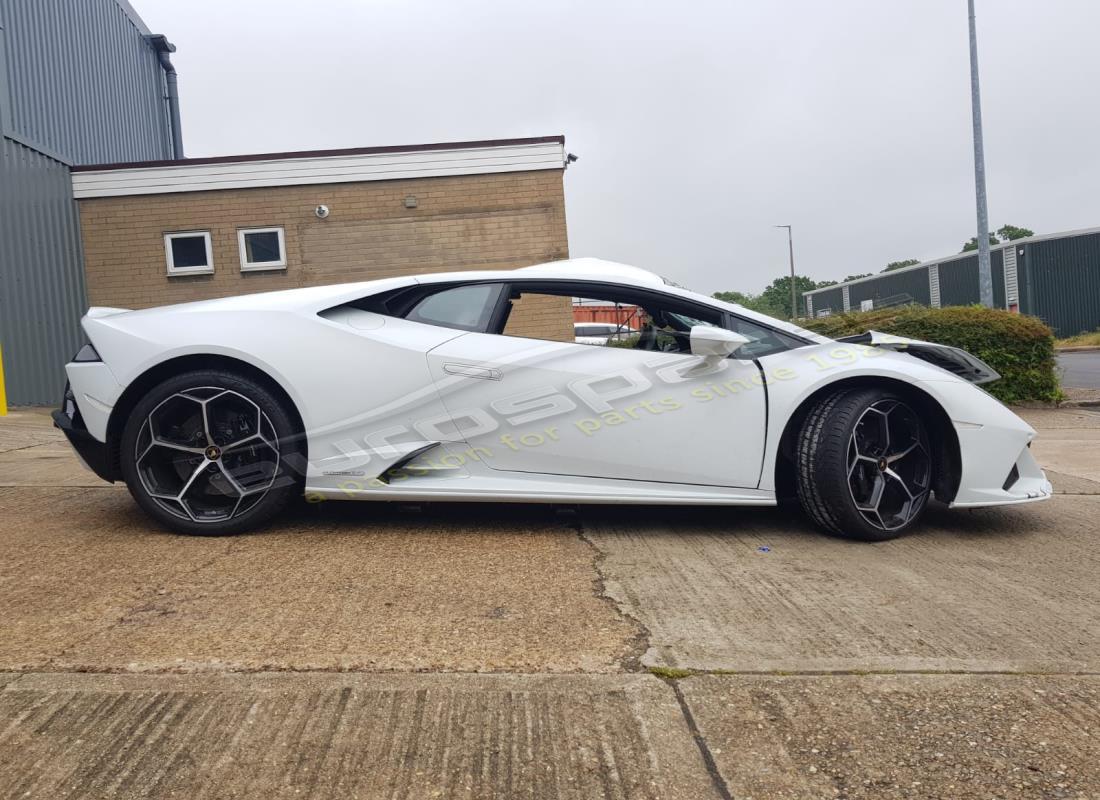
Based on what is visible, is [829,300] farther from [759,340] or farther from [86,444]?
[86,444]

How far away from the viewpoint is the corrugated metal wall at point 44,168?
10.9 metres

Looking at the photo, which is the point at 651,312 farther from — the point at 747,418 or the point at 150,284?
the point at 150,284

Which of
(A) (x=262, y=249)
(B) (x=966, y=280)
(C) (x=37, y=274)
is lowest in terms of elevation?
(B) (x=966, y=280)

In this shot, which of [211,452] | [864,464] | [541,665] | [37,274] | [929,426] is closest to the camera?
[541,665]

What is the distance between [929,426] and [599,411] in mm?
1461

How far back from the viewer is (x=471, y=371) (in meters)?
3.31

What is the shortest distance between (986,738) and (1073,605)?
45.0 inches

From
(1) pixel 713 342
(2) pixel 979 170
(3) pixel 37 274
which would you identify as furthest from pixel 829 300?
(1) pixel 713 342

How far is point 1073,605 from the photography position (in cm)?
263

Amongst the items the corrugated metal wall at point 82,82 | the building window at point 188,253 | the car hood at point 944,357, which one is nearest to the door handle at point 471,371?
the car hood at point 944,357

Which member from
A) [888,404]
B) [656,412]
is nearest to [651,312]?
[656,412]

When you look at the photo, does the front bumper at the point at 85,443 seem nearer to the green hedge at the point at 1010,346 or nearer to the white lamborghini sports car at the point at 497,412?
the white lamborghini sports car at the point at 497,412

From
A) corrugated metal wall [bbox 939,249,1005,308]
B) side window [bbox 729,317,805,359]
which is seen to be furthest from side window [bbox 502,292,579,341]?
corrugated metal wall [bbox 939,249,1005,308]

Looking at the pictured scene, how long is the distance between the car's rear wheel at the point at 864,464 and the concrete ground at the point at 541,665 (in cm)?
15
